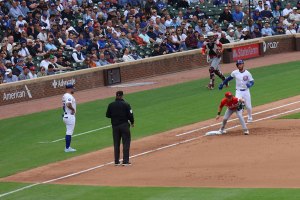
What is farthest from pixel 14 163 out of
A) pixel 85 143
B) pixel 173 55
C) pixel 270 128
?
pixel 173 55

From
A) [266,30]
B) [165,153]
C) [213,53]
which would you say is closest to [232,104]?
[165,153]

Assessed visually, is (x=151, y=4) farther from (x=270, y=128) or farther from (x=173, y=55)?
(x=270, y=128)

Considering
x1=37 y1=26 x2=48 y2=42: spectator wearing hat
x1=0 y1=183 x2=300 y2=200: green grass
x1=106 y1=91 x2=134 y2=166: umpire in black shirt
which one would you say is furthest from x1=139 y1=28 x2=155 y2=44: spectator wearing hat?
x1=0 y1=183 x2=300 y2=200: green grass

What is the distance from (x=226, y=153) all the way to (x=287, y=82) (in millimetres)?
12276

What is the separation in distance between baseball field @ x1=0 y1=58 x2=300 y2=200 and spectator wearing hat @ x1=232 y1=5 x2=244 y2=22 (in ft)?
39.6

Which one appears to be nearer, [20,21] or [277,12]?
[20,21]

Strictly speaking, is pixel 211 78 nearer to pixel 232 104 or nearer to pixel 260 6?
pixel 232 104

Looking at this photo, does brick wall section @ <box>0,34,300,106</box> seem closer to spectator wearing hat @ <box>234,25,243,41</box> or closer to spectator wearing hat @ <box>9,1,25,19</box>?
spectator wearing hat @ <box>234,25,243,41</box>

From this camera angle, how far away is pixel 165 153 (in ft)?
69.7

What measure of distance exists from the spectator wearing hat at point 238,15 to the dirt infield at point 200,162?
1794cm

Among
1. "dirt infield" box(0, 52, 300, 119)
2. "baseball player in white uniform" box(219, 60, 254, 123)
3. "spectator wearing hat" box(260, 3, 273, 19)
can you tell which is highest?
"spectator wearing hat" box(260, 3, 273, 19)

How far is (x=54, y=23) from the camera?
3450 cm

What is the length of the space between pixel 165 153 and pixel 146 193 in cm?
441

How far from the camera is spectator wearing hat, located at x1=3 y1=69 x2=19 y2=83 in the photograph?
3052 centimetres
